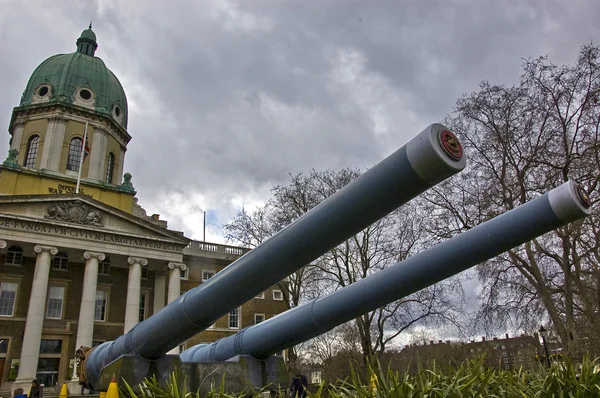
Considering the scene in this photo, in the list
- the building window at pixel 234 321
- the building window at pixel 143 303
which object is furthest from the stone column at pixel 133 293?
the building window at pixel 234 321

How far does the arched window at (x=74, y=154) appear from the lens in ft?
117

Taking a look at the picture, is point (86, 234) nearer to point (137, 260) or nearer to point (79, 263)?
point (79, 263)

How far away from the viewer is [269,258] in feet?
14.3

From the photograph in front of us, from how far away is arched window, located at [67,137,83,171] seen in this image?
35.7 metres

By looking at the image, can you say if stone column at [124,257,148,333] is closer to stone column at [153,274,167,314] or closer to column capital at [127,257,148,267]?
column capital at [127,257,148,267]

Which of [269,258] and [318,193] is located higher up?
[318,193]

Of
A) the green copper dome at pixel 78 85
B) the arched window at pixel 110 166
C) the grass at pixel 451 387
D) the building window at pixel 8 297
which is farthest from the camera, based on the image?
the arched window at pixel 110 166

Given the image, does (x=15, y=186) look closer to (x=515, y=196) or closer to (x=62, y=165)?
(x=62, y=165)

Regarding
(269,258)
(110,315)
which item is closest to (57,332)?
(110,315)

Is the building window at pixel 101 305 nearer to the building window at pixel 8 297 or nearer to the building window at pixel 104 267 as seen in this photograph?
the building window at pixel 104 267

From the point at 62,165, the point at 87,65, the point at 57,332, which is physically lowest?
the point at 57,332

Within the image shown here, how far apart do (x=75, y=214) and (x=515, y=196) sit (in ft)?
82.9

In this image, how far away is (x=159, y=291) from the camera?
1337 inches

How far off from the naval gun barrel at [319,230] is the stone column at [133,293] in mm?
25317
